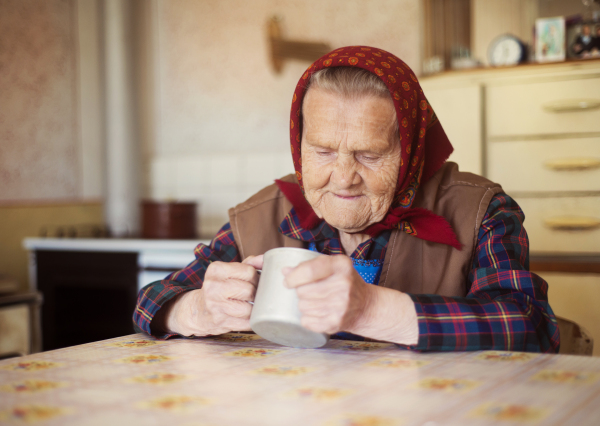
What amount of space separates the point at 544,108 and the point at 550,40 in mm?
273

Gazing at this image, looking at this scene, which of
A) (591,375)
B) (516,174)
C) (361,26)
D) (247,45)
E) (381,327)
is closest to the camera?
(591,375)

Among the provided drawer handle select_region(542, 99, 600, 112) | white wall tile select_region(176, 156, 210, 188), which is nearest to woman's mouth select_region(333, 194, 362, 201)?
drawer handle select_region(542, 99, 600, 112)

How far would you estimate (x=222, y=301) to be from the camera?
0.91 metres

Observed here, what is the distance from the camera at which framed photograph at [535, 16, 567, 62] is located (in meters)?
2.18

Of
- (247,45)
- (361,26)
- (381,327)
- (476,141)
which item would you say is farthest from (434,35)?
(381,327)

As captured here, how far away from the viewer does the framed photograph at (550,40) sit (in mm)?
2184

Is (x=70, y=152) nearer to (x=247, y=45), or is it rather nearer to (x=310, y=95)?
(x=247, y=45)

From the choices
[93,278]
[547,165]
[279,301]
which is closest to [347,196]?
[279,301]

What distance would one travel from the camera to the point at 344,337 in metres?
1.12

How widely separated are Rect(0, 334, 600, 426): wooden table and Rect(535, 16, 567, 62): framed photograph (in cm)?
172

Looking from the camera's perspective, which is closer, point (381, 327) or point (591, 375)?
point (591, 375)

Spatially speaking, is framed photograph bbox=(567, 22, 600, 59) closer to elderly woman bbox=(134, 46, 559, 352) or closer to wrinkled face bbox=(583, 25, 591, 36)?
wrinkled face bbox=(583, 25, 591, 36)

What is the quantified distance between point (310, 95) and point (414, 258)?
0.39 metres

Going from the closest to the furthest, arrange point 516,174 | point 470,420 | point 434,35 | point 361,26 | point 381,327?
point 470,420 → point 381,327 → point 516,174 → point 434,35 → point 361,26
